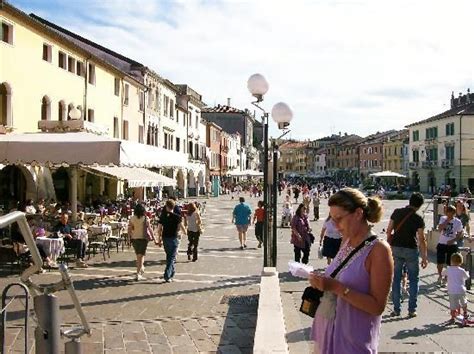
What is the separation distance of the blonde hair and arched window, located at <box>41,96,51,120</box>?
2373 centimetres

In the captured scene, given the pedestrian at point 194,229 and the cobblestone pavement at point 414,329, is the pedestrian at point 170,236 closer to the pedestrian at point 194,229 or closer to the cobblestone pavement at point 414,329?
the cobblestone pavement at point 414,329

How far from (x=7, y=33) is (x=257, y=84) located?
49.5 ft

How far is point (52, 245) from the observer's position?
40.0 ft

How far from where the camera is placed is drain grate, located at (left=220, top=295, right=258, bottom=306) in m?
9.06

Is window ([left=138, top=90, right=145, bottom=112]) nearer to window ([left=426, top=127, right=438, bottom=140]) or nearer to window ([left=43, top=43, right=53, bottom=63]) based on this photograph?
window ([left=43, top=43, right=53, bottom=63])

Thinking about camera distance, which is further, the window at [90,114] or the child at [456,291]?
the window at [90,114]

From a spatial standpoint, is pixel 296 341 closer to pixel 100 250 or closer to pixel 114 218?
pixel 100 250

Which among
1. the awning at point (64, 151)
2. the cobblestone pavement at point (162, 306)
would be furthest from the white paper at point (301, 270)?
the awning at point (64, 151)

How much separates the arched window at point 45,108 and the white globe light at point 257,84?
56.6 ft

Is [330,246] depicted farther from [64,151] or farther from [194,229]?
[64,151]

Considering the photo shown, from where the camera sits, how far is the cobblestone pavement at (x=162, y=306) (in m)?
6.96

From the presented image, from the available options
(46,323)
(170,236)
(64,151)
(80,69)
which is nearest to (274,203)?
(170,236)

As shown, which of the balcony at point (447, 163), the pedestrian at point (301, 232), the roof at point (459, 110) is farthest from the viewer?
the balcony at point (447, 163)

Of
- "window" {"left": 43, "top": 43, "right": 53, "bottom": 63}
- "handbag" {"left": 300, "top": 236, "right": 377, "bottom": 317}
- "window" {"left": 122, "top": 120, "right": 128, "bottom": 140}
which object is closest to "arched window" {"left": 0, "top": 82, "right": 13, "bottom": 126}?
"window" {"left": 43, "top": 43, "right": 53, "bottom": 63}
